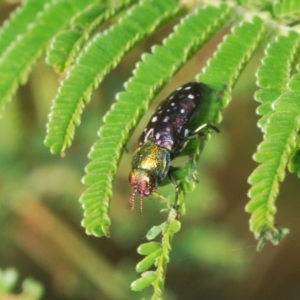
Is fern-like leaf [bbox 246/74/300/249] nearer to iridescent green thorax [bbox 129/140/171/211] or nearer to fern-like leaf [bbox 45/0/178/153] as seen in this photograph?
iridescent green thorax [bbox 129/140/171/211]

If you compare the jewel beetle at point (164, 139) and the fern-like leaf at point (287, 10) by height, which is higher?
the fern-like leaf at point (287, 10)

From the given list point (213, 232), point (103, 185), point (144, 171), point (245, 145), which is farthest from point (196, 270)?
point (103, 185)

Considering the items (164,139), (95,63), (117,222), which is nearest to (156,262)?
(164,139)

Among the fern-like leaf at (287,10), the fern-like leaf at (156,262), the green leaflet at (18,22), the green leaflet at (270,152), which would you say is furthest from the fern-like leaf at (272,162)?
the green leaflet at (18,22)

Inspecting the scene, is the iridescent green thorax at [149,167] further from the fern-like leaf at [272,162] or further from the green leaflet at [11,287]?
the green leaflet at [11,287]

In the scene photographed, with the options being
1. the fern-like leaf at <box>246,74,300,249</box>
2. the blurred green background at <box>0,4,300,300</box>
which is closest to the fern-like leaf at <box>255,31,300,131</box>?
the fern-like leaf at <box>246,74,300,249</box>

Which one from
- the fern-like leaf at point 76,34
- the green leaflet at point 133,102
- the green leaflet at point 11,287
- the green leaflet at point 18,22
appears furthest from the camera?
the green leaflet at point 11,287

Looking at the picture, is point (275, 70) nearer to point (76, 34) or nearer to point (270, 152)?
point (270, 152)
